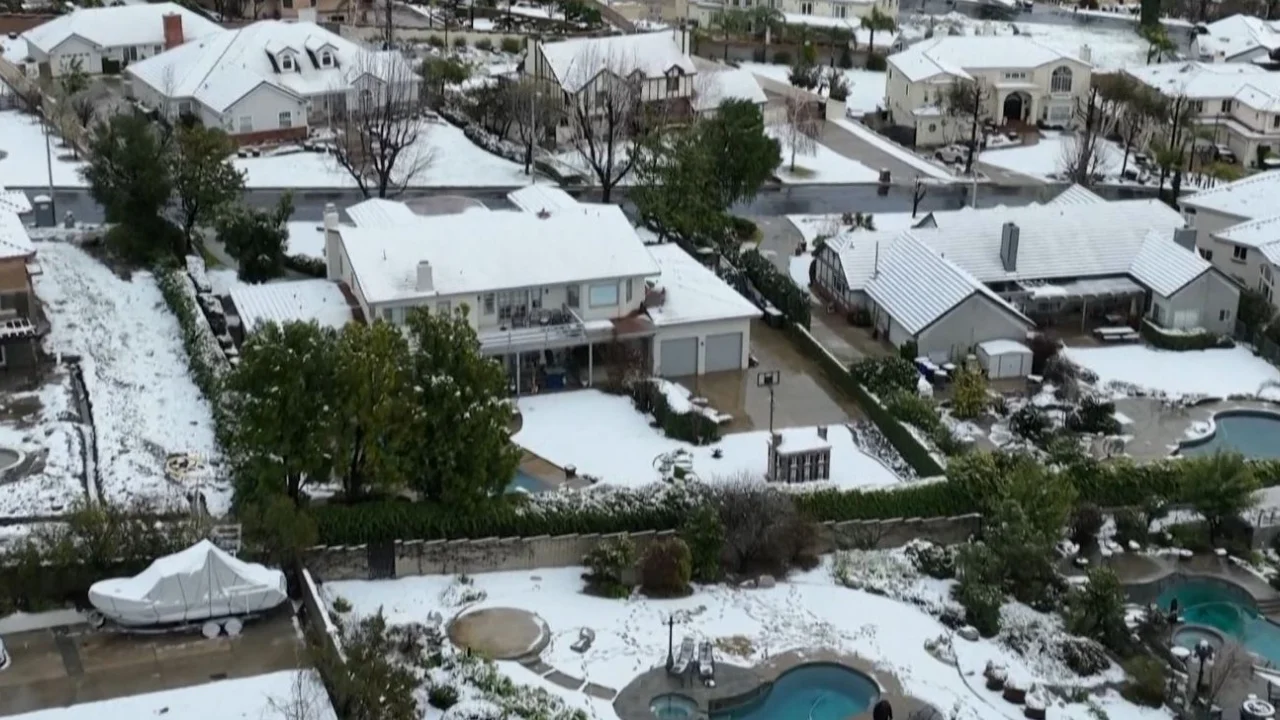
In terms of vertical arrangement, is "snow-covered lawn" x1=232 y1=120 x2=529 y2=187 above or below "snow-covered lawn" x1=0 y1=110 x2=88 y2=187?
below

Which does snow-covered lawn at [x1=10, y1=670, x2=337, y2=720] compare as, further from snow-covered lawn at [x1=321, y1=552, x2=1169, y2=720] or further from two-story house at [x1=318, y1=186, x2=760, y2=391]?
two-story house at [x1=318, y1=186, x2=760, y2=391]

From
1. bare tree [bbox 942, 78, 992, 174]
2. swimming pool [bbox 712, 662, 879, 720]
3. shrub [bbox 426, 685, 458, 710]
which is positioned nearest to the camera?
shrub [bbox 426, 685, 458, 710]

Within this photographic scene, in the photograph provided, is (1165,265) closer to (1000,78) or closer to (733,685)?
(733,685)

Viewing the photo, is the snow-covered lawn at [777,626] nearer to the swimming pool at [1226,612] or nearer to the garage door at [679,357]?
the swimming pool at [1226,612]

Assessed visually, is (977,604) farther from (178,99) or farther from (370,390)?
(178,99)

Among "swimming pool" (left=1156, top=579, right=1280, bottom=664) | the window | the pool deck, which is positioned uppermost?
the window

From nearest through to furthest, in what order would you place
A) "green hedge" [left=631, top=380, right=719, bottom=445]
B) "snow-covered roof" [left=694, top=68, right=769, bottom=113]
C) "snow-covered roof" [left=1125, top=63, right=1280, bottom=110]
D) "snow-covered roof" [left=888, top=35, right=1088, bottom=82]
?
"green hedge" [left=631, top=380, right=719, bottom=445]
"snow-covered roof" [left=694, top=68, right=769, bottom=113]
"snow-covered roof" [left=1125, top=63, right=1280, bottom=110]
"snow-covered roof" [left=888, top=35, right=1088, bottom=82]

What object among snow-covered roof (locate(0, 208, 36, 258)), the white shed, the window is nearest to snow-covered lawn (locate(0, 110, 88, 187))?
snow-covered roof (locate(0, 208, 36, 258))

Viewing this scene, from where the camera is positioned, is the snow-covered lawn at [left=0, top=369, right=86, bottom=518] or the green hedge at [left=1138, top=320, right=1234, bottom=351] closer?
the snow-covered lawn at [left=0, top=369, right=86, bottom=518]

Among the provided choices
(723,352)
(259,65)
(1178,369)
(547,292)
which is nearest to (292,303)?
(547,292)
